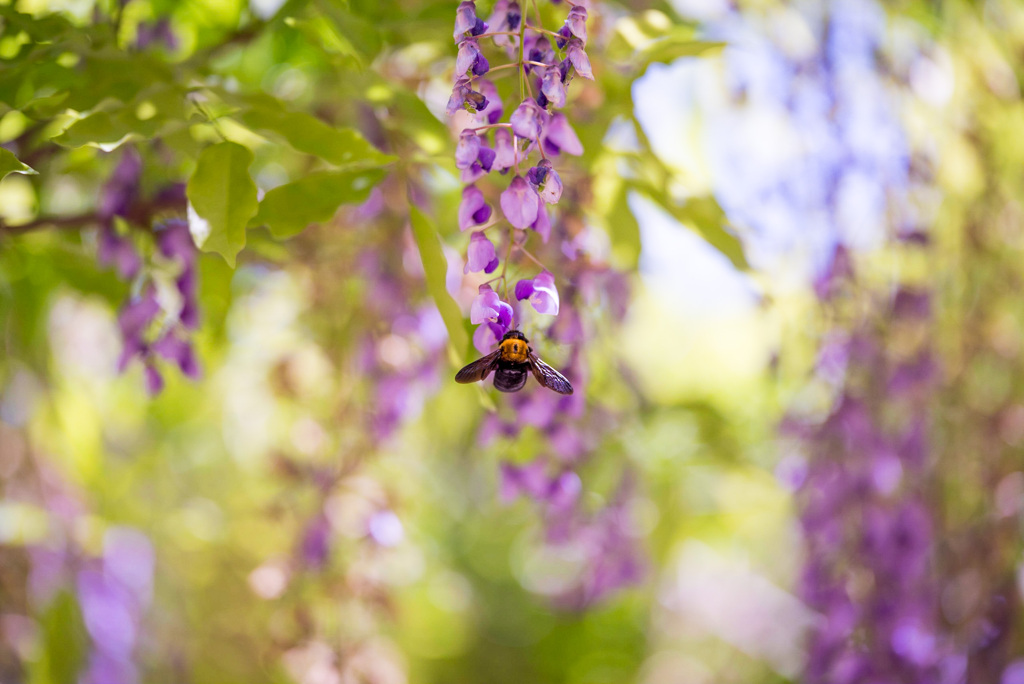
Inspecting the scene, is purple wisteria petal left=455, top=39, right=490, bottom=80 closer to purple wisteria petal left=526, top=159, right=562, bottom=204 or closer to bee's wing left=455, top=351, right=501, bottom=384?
purple wisteria petal left=526, top=159, right=562, bottom=204

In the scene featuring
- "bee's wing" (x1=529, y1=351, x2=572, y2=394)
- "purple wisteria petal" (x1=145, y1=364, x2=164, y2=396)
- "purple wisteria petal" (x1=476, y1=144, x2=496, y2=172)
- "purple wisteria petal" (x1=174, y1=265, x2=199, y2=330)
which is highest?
"purple wisteria petal" (x1=476, y1=144, x2=496, y2=172)

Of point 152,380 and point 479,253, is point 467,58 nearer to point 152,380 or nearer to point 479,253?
point 479,253

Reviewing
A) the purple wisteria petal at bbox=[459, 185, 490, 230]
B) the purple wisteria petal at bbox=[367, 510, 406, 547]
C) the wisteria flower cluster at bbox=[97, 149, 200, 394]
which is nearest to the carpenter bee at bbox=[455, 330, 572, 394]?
the purple wisteria petal at bbox=[459, 185, 490, 230]

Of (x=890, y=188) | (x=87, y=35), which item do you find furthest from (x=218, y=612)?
(x=890, y=188)

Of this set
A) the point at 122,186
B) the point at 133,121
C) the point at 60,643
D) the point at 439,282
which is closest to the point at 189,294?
the point at 122,186

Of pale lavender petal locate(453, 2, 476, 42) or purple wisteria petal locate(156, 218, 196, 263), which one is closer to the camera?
pale lavender petal locate(453, 2, 476, 42)

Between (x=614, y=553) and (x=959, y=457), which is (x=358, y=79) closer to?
(x=614, y=553)

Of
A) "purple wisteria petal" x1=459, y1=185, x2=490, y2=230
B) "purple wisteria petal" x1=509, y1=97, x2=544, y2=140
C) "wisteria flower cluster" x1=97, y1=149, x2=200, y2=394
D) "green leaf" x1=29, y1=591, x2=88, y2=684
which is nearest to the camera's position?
"purple wisteria petal" x1=509, y1=97, x2=544, y2=140

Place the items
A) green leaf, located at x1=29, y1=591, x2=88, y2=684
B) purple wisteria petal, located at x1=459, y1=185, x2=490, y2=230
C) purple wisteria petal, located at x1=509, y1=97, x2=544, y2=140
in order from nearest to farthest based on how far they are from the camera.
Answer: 1. purple wisteria petal, located at x1=509, y1=97, x2=544, y2=140
2. purple wisteria petal, located at x1=459, y1=185, x2=490, y2=230
3. green leaf, located at x1=29, y1=591, x2=88, y2=684
